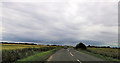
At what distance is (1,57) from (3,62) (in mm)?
749

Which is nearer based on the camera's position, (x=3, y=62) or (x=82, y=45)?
(x=3, y=62)

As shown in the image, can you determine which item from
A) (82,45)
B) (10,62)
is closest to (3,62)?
(10,62)

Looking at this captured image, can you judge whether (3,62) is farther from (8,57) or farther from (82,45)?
(82,45)

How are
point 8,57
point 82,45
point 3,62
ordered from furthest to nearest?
point 82,45
point 8,57
point 3,62

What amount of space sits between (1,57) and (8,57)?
75cm

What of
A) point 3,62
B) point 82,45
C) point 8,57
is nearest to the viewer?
point 3,62

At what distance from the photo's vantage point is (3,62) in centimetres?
Result: 1326

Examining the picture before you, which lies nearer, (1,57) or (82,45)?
(1,57)

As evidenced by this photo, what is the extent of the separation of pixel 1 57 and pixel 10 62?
122cm

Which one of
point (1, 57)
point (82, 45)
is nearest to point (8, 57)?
point (1, 57)

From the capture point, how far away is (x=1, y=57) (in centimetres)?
1370

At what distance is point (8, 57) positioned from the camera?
1418 cm

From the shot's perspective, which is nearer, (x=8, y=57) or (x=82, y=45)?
(x=8, y=57)

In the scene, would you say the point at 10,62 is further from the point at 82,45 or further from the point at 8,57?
the point at 82,45
